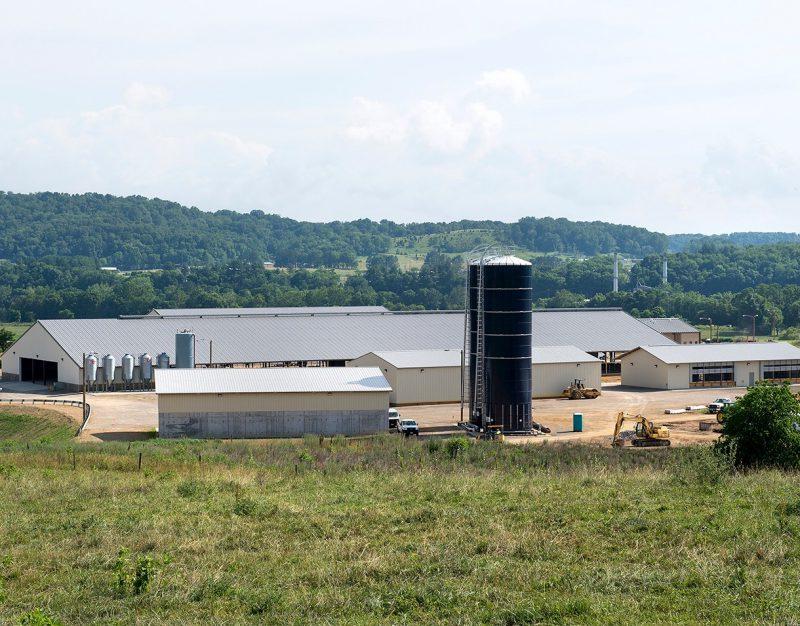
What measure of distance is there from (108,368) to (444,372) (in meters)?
23.4

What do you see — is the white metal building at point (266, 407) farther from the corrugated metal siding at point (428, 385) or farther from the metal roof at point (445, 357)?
the metal roof at point (445, 357)

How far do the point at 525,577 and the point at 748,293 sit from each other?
5603 inches

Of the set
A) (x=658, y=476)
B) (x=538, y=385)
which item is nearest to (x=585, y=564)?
(x=658, y=476)

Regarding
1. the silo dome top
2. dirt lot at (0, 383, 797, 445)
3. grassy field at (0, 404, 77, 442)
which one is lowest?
grassy field at (0, 404, 77, 442)

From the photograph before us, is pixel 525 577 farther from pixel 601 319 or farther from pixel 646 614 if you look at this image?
pixel 601 319

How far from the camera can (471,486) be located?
30.4m

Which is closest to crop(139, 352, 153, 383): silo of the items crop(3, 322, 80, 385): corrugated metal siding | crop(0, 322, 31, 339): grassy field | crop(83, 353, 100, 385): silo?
crop(83, 353, 100, 385): silo

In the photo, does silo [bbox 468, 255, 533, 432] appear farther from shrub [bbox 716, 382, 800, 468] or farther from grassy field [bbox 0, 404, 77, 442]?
grassy field [bbox 0, 404, 77, 442]

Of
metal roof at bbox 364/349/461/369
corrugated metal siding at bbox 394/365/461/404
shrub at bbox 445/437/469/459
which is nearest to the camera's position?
shrub at bbox 445/437/469/459

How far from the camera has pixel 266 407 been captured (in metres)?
56.2

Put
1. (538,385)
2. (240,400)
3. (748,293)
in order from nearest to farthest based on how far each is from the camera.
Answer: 1. (240,400)
2. (538,385)
3. (748,293)

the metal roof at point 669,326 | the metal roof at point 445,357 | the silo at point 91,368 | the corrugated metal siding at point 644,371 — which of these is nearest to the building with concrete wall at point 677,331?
the metal roof at point 669,326

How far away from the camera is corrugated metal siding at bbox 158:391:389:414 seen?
55750mm

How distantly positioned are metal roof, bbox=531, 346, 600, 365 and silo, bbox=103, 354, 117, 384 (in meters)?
29.0
